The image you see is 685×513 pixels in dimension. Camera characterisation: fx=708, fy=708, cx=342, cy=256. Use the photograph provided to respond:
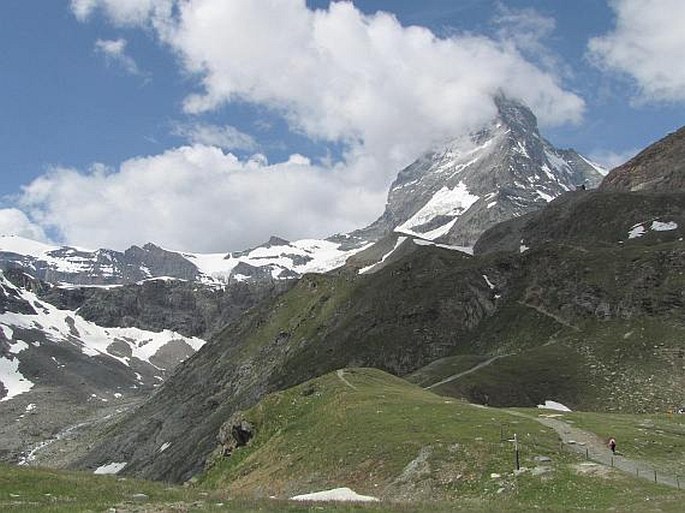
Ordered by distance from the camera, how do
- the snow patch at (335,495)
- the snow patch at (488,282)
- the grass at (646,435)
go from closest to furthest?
the snow patch at (335,495) < the grass at (646,435) < the snow patch at (488,282)

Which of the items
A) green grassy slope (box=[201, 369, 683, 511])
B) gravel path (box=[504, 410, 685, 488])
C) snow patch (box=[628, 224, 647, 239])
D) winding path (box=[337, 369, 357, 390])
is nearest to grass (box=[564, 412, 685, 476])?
gravel path (box=[504, 410, 685, 488])

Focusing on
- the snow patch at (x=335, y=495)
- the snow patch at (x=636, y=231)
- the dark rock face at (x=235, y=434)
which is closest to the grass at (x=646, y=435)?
the snow patch at (x=335, y=495)

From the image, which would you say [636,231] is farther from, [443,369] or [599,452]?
[599,452]

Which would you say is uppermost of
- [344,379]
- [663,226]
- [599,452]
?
[663,226]

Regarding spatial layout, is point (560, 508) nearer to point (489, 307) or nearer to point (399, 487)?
point (399, 487)

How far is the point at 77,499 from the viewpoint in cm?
3500

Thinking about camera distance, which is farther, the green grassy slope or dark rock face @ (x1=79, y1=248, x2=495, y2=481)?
dark rock face @ (x1=79, y1=248, x2=495, y2=481)

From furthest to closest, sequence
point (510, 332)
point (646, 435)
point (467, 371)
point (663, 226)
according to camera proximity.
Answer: point (663, 226) → point (510, 332) → point (467, 371) → point (646, 435)

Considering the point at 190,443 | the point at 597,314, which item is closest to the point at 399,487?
the point at 597,314

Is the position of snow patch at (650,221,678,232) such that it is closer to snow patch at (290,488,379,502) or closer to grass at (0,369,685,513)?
grass at (0,369,685,513)

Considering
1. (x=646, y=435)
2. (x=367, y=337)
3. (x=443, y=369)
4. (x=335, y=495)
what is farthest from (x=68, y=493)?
(x=367, y=337)

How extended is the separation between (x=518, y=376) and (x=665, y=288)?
38.1m

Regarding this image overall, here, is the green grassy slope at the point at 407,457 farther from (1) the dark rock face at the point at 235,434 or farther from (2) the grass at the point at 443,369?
(2) the grass at the point at 443,369

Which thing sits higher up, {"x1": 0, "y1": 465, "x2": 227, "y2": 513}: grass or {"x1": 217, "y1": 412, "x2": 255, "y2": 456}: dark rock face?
{"x1": 217, "y1": 412, "x2": 255, "y2": 456}: dark rock face
